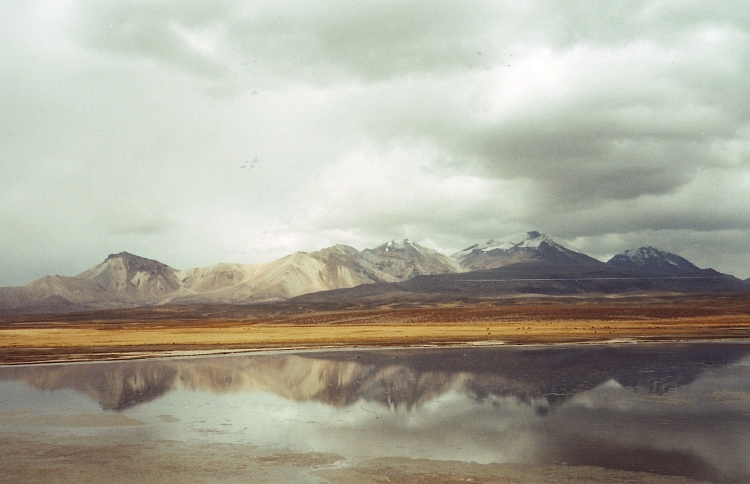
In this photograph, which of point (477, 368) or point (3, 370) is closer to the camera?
point (477, 368)

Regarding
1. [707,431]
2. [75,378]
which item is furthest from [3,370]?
[707,431]

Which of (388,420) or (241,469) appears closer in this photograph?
(241,469)

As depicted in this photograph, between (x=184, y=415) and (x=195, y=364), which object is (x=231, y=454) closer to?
(x=184, y=415)

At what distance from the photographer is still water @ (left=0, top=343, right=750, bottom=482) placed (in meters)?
13.9

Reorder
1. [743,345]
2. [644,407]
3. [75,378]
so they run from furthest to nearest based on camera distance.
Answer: [743,345] → [75,378] → [644,407]

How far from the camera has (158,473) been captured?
45.3 feet

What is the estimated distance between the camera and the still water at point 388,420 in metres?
13.9

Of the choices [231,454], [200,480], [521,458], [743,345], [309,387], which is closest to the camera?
[200,480]

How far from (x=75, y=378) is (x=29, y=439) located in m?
14.7

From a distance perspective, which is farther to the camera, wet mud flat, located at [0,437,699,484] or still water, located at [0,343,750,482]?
still water, located at [0,343,750,482]

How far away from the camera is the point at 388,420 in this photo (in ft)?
61.7

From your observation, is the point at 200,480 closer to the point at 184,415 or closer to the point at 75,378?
the point at 184,415

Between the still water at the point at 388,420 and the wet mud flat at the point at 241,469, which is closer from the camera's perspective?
the wet mud flat at the point at 241,469

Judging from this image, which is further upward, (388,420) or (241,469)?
(241,469)
